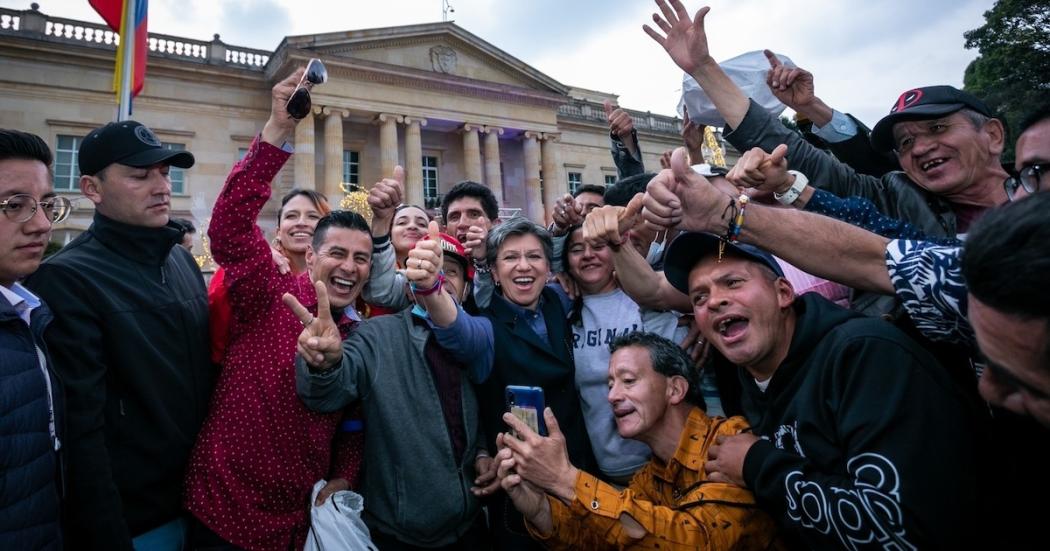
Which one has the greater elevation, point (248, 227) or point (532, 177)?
point (532, 177)

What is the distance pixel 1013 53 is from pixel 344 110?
35.0 m

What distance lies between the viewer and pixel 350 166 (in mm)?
24672

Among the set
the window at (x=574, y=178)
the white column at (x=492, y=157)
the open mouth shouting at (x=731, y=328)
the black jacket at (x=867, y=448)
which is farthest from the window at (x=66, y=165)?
the black jacket at (x=867, y=448)

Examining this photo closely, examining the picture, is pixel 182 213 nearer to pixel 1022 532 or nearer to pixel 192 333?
pixel 192 333

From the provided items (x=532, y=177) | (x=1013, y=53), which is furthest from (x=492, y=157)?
(x=1013, y=53)

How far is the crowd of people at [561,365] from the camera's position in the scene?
156cm

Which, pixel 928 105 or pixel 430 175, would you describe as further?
pixel 430 175

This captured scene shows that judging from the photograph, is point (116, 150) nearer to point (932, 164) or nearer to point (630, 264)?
point (630, 264)

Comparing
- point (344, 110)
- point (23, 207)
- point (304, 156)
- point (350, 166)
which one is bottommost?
point (23, 207)

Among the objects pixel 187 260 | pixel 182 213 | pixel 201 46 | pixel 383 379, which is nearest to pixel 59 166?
pixel 182 213

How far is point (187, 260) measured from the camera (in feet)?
9.18

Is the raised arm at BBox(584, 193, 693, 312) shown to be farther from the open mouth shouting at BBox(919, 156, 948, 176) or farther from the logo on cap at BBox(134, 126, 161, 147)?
the logo on cap at BBox(134, 126, 161, 147)

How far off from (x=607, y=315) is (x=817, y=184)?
1.41 m

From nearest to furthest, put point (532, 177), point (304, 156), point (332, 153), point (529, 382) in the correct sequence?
point (529, 382) → point (304, 156) → point (332, 153) → point (532, 177)
